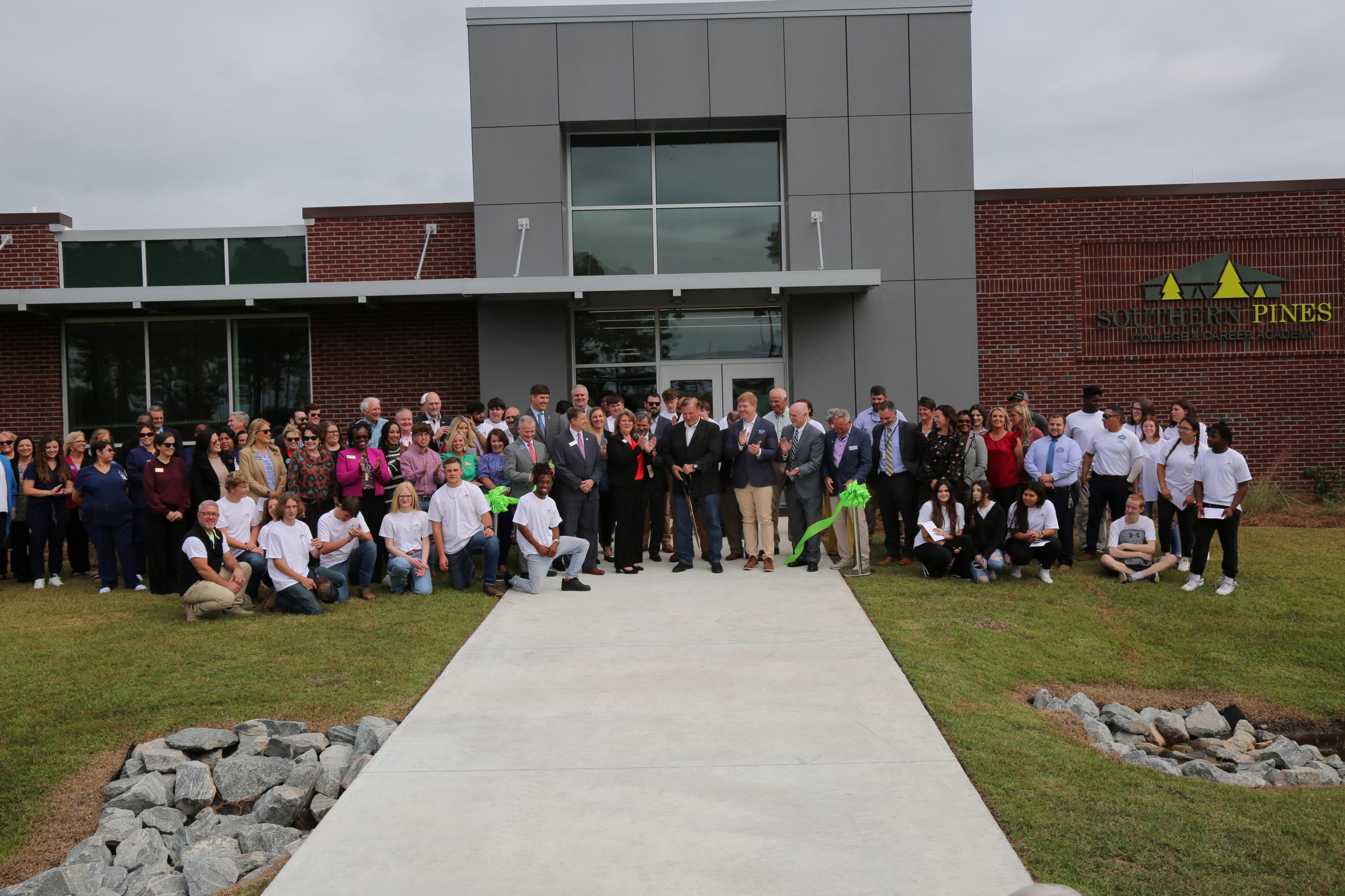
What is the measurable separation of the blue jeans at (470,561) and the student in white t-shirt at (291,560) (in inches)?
47.7

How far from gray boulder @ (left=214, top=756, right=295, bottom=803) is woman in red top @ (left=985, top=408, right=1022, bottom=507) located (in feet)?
25.1

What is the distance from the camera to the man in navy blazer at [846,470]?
11398mm

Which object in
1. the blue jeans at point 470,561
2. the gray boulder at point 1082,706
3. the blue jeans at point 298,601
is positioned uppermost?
the blue jeans at point 470,561

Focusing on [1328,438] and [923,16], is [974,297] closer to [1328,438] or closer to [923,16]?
[923,16]

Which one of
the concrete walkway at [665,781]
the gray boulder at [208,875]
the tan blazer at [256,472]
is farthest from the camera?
the tan blazer at [256,472]

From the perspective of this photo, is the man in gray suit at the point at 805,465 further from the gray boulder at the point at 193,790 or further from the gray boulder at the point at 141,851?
the gray boulder at the point at 141,851

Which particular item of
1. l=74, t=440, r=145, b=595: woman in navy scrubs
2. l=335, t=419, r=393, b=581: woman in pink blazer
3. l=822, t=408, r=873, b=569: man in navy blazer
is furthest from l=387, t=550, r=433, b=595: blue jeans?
l=822, t=408, r=873, b=569: man in navy blazer

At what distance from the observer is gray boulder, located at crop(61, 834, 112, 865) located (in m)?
5.67

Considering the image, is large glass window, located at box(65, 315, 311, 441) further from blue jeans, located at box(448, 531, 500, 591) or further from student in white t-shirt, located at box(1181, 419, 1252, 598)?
student in white t-shirt, located at box(1181, 419, 1252, 598)

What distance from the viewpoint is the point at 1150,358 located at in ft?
54.4

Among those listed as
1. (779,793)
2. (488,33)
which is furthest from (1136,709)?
(488,33)

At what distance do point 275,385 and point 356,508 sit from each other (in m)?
6.88

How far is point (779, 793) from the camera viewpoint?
5742mm

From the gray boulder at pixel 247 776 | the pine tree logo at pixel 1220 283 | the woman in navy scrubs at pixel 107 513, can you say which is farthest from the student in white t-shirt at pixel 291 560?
the pine tree logo at pixel 1220 283
